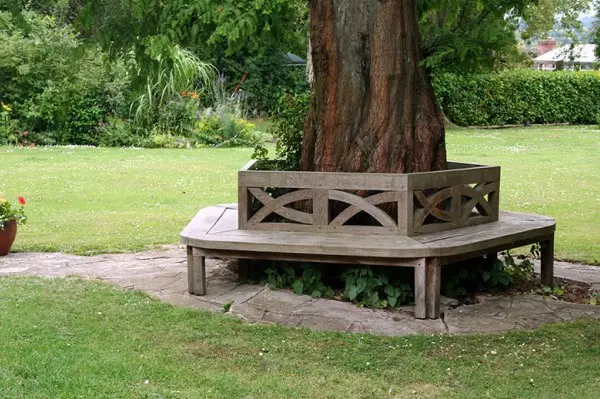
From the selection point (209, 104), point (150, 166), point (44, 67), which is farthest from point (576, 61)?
point (150, 166)

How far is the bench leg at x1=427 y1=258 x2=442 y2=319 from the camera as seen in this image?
645cm

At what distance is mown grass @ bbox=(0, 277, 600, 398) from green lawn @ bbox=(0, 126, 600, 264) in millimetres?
3244

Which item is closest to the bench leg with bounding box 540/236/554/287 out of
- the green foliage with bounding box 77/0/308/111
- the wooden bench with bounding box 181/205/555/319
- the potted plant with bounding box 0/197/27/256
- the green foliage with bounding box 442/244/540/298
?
the wooden bench with bounding box 181/205/555/319

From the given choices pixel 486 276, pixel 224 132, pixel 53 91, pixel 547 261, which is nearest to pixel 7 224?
pixel 486 276

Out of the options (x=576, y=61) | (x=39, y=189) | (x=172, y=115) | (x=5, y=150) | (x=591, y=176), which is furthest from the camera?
(x=576, y=61)

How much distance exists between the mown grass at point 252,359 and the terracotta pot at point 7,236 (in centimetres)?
246

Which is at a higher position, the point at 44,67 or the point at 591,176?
the point at 44,67

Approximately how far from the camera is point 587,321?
6441 mm

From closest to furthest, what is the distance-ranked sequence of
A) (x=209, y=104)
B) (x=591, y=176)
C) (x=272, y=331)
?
(x=272, y=331) → (x=591, y=176) → (x=209, y=104)

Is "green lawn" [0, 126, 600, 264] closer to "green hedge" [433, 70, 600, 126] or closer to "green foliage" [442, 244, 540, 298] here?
"green foliage" [442, 244, 540, 298]

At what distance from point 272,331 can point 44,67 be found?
19.2 m

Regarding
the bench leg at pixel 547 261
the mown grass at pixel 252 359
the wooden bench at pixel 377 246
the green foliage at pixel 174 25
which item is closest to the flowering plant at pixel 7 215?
the green foliage at pixel 174 25

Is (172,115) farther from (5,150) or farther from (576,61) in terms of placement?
(576,61)

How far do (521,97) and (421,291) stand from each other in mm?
27706
